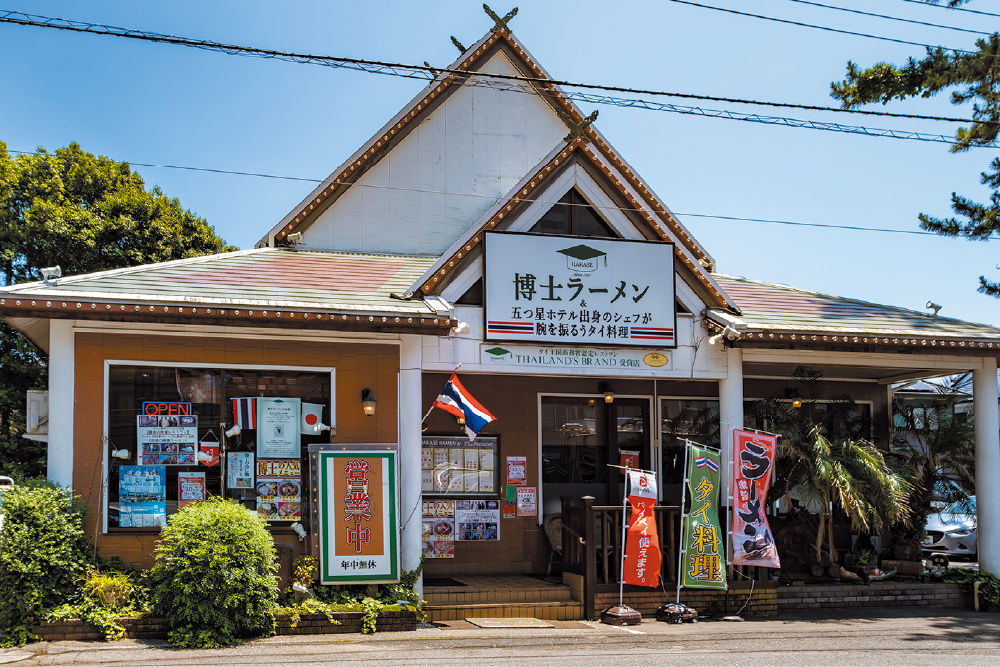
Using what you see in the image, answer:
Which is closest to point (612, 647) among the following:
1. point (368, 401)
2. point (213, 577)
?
point (368, 401)

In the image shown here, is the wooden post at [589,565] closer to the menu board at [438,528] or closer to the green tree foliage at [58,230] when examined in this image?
the menu board at [438,528]

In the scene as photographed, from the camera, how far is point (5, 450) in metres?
18.6

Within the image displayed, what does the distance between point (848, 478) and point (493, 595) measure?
4.92 m

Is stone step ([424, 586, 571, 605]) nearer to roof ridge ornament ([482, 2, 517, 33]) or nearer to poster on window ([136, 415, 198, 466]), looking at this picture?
poster on window ([136, 415, 198, 466])

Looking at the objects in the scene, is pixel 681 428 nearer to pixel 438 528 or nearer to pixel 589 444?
pixel 589 444

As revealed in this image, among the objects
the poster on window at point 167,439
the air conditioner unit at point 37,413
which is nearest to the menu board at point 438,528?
the poster on window at point 167,439

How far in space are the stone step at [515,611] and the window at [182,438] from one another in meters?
2.09

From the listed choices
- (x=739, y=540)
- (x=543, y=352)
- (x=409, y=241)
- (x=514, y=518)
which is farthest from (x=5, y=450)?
(x=739, y=540)

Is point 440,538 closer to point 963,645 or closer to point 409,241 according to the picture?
point 409,241

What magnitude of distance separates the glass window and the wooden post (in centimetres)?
336

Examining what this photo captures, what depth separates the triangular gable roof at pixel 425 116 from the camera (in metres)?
14.3

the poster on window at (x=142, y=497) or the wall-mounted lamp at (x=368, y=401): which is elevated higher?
the wall-mounted lamp at (x=368, y=401)

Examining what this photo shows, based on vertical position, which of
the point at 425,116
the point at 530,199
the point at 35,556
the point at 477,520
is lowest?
the point at 477,520

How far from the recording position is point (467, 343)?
441 inches
